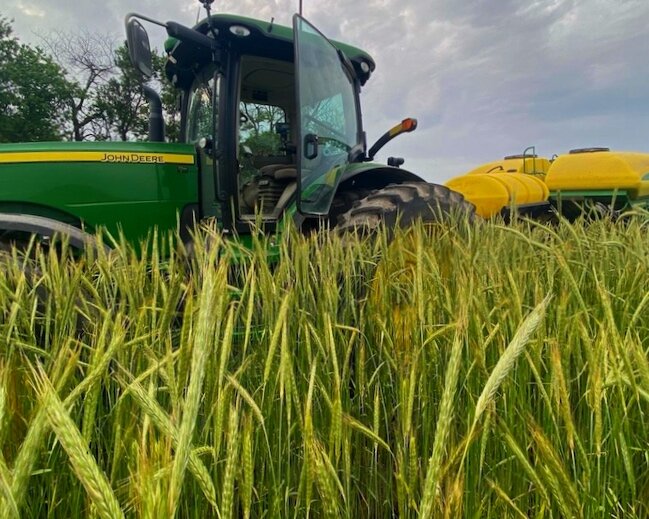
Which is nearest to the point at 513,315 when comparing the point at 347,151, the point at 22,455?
the point at 22,455

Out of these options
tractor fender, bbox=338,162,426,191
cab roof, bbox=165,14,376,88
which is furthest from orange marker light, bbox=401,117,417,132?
cab roof, bbox=165,14,376,88

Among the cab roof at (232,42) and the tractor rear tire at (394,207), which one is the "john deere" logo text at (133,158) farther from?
the tractor rear tire at (394,207)

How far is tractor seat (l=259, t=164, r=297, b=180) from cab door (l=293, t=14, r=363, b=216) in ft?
0.92

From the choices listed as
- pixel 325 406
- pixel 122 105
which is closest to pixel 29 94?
pixel 122 105

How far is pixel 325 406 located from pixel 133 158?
2340 millimetres

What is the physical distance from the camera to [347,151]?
11.0 ft

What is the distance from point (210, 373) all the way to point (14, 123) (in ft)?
64.6

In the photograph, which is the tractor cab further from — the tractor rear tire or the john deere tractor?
the tractor rear tire

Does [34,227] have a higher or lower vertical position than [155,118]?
lower

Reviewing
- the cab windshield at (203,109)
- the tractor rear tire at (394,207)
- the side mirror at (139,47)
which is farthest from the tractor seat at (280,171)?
the side mirror at (139,47)

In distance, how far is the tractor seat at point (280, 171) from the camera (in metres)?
3.09

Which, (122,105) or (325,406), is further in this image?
(122,105)

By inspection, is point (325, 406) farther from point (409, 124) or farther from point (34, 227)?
point (409, 124)

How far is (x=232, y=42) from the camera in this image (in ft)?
8.71
